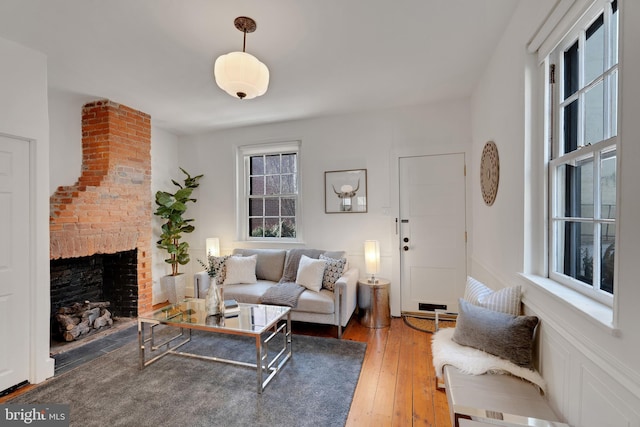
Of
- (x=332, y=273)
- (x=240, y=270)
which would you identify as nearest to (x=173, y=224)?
(x=240, y=270)

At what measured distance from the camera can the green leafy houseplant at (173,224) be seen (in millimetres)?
4113

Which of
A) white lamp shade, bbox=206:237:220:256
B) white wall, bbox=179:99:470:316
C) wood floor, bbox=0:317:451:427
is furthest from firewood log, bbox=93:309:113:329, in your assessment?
white wall, bbox=179:99:470:316

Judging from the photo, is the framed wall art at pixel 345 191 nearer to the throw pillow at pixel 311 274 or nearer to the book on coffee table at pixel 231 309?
the throw pillow at pixel 311 274

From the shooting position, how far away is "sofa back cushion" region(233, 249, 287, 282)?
374 centimetres

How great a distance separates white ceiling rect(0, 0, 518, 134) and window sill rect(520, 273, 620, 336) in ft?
5.79

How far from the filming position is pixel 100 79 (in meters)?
2.83

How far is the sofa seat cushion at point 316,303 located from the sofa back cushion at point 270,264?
72 cm

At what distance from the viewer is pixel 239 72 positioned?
1827 mm

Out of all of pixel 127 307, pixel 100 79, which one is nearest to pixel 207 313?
pixel 127 307

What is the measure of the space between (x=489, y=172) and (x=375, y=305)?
5.96 ft

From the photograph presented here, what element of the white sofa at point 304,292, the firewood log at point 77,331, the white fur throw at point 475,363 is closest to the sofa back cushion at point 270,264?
the white sofa at point 304,292

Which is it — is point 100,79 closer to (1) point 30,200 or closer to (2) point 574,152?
(1) point 30,200

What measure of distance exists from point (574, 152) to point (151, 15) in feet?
8.68

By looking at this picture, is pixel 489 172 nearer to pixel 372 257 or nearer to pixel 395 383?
pixel 372 257
